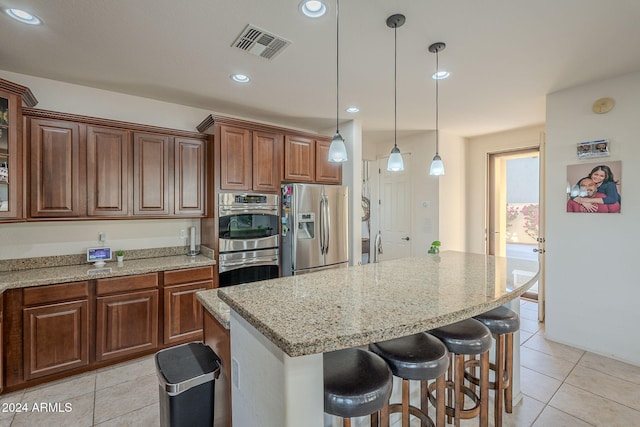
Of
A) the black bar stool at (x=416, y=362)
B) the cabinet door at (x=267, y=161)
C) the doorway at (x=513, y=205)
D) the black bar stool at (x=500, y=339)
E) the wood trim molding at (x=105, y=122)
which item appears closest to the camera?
the black bar stool at (x=416, y=362)

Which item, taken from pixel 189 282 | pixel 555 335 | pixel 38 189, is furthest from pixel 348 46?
pixel 555 335

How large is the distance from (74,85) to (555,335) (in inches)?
217

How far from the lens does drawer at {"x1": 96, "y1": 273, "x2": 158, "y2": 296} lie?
2.57 meters

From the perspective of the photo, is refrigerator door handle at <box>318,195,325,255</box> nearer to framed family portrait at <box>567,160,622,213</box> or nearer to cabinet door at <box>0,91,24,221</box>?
framed family portrait at <box>567,160,622,213</box>

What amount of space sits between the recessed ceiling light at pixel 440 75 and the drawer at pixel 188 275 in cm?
287

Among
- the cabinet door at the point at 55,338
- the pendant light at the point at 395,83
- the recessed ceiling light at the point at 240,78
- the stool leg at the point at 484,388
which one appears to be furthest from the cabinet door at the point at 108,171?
the stool leg at the point at 484,388

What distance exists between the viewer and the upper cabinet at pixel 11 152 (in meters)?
2.26

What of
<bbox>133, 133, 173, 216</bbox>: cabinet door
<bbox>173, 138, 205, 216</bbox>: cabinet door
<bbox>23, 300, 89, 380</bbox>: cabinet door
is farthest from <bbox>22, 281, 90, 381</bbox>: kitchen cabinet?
<bbox>173, 138, 205, 216</bbox>: cabinet door

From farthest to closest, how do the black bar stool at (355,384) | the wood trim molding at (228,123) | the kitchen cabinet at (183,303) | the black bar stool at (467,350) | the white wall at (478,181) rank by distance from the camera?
the white wall at (478,181) → the wood trim molding at (228,123) → the kitchen cabinet at (183,303) → the black bar stool at (467,350) → the black bar stool at (355,384)

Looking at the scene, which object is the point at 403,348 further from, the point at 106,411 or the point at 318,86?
the point at 318,86

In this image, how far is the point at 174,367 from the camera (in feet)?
4.94

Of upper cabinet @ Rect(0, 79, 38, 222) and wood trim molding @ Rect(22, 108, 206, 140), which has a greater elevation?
wood trim molding @ Rect(22, 108, 206, 140)

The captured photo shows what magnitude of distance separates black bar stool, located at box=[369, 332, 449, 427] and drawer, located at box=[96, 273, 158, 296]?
2.25 metres

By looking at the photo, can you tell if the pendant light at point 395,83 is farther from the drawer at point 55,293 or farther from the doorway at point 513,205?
the doorway at point 513,205
